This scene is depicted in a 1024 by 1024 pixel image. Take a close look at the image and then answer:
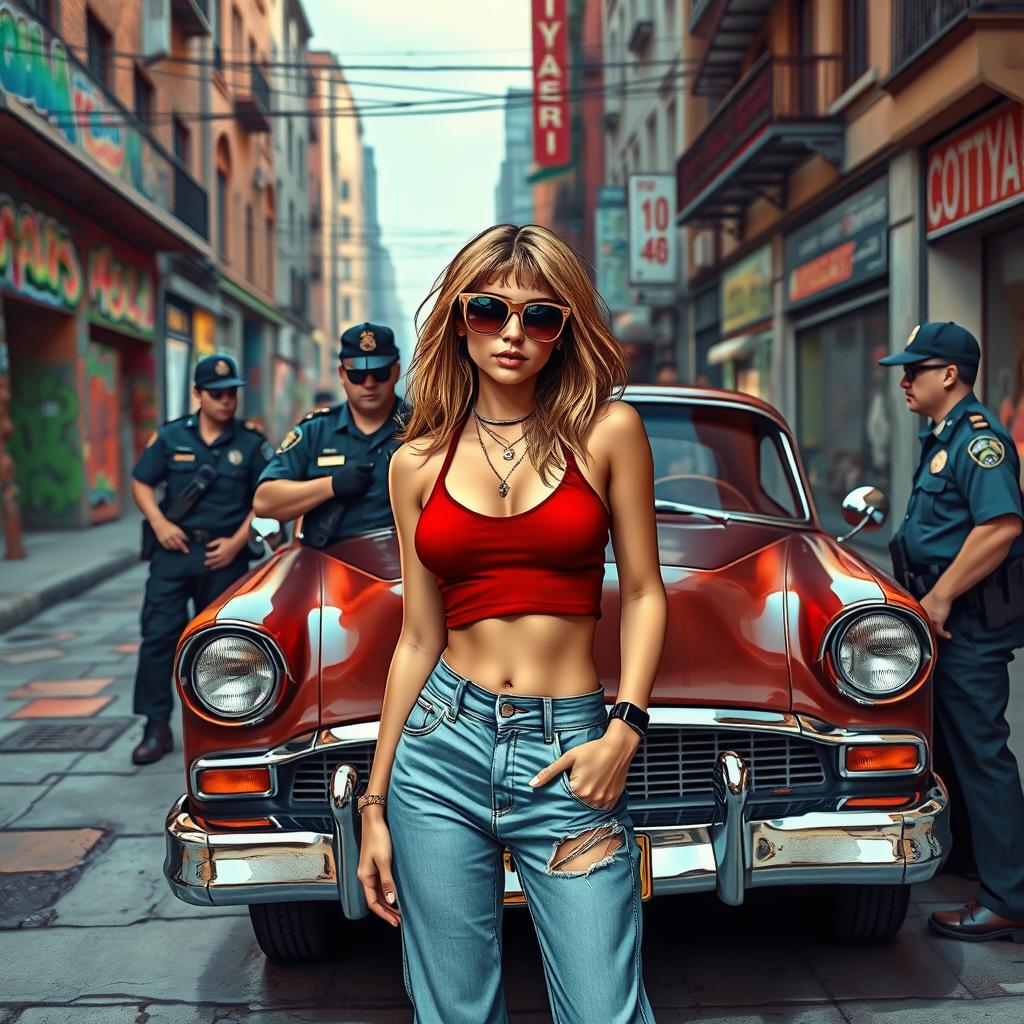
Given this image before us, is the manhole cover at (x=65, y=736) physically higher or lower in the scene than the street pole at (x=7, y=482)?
lower

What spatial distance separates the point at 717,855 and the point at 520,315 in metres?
1.44

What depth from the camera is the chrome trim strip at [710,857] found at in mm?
2820

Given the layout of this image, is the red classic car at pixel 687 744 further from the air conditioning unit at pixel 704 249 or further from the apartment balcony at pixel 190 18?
the apartment balcony at pixel 190 18

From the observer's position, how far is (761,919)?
143 inches

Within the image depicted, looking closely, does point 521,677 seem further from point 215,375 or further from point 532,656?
point 215,375

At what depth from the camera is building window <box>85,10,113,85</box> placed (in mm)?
17609

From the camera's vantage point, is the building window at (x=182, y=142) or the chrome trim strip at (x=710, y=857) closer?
the chrome trim strip at (x=710, y=857)

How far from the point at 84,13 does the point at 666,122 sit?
12435 mm

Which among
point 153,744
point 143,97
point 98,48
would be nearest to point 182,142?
point 143,97

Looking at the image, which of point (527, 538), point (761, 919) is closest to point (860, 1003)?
point (761, 919)

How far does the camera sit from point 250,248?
31.7 meters

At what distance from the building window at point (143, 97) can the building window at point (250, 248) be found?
32.0 ft

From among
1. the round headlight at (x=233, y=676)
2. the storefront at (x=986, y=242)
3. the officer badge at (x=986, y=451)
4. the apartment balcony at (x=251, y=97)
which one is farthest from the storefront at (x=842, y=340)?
the apartment balcony at (x=251, y=97)

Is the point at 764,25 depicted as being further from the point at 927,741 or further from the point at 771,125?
the point at 927,741
